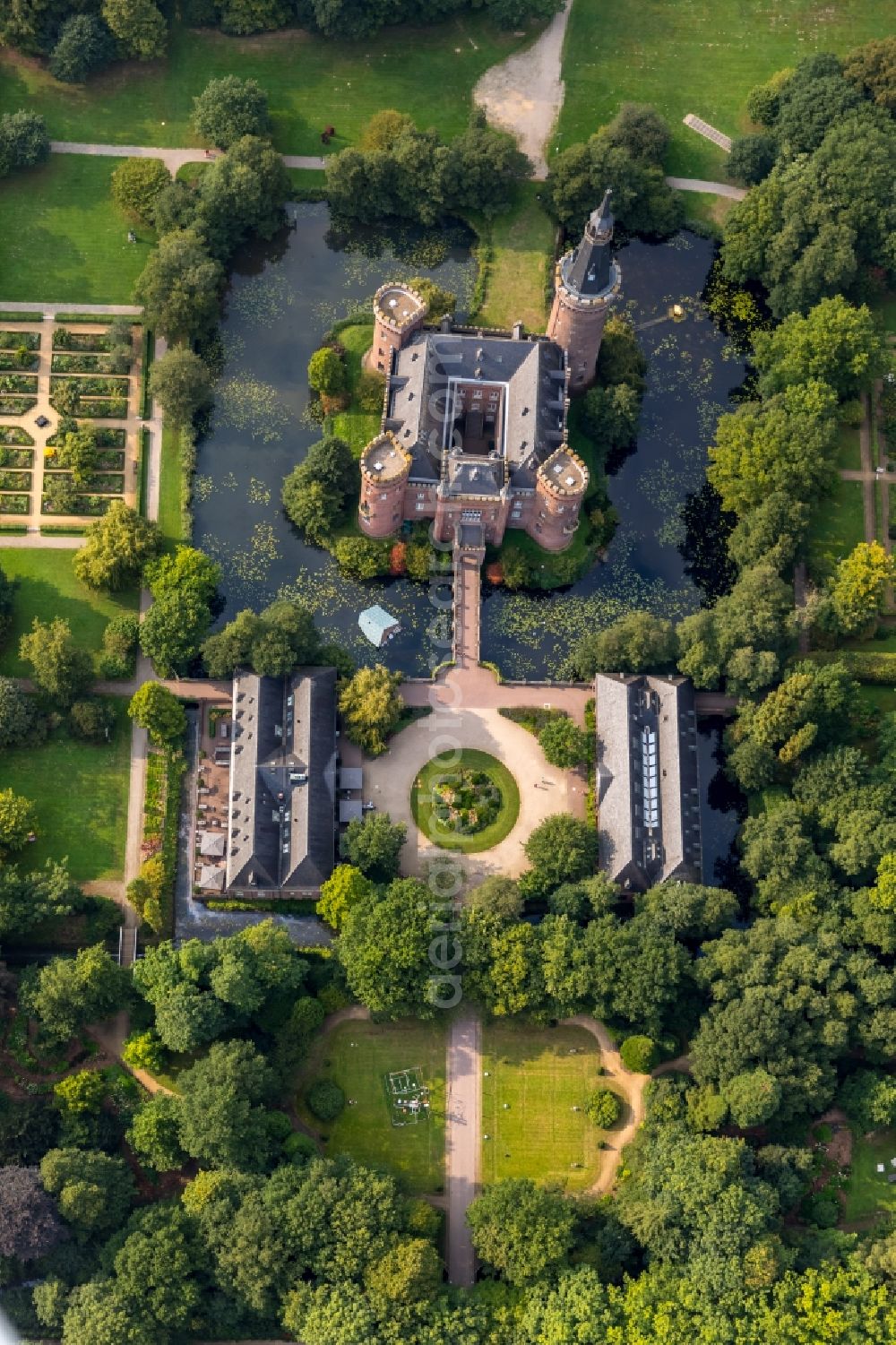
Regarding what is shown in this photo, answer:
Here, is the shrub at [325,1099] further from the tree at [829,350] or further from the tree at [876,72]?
the tree at [876,72]

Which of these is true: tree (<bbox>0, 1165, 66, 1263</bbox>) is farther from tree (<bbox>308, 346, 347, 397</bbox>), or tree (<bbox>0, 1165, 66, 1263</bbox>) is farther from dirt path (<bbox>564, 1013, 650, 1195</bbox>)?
tree (<bbox>308, 346, 347, 397</bbox>)

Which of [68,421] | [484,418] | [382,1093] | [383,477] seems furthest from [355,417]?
[382,1093]

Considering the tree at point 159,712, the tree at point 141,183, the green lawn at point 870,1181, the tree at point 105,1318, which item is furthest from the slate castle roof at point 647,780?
the tree at point 141,183

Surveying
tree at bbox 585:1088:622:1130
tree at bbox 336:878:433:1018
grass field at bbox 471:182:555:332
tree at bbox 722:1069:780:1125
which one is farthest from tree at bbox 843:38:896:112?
tree at bbox 585:1088:622:1130

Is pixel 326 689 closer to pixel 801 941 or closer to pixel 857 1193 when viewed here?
pixel 801 941

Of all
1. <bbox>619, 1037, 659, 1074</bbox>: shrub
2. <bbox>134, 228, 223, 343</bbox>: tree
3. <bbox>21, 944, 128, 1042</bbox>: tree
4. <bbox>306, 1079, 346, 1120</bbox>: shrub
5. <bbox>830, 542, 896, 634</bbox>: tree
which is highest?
<bbox>134, 228, 223, 343</bbox>: tree

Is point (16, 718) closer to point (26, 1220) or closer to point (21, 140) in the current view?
point (26, 1220)

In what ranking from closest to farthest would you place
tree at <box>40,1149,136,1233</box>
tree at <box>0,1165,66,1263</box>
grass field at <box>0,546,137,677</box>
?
tree at <box>0,1165,66,1263</box> < tree at <box>40,1149,136,1233</box> < grass field at <box>0,546,137,677</box>
